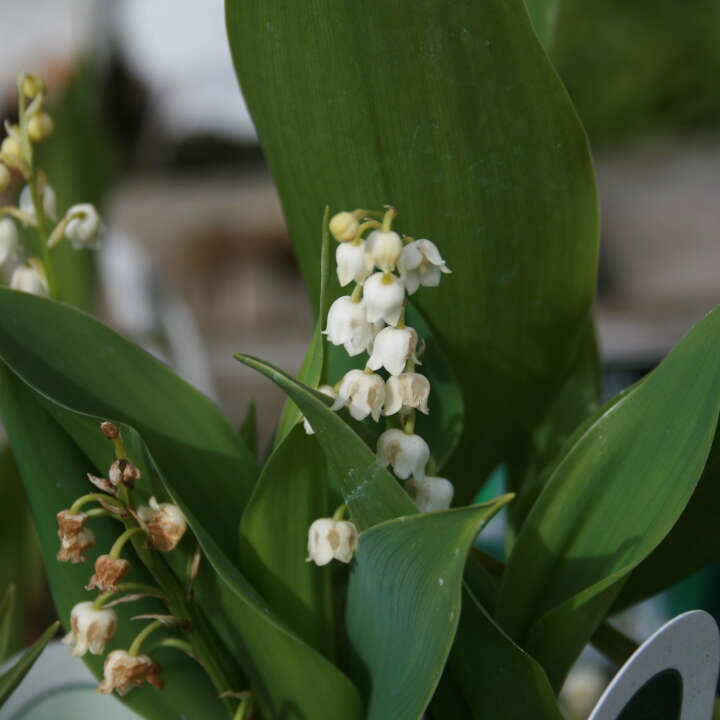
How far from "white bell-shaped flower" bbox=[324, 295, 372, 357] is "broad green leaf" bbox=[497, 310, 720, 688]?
6 centimetres

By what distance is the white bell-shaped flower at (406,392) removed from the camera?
0.19 metres

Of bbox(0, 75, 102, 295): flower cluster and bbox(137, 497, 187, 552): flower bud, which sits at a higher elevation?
bbox(0, 75, 102, 295): flower cluster

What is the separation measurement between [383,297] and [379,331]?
0.02 meters

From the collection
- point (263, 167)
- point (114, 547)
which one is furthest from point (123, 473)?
point (263, 167)

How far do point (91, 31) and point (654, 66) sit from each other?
4.71 ft

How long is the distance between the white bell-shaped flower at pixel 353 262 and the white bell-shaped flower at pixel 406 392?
0.02m

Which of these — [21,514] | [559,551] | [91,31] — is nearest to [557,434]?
[559,551]

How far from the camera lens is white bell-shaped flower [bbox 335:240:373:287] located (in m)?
0.18

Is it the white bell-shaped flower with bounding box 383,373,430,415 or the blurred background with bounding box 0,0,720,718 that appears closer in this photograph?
the white bell-shaped flower with bounding box 383,373,430,415

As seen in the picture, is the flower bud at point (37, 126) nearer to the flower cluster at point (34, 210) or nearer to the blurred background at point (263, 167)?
the flower cluster at point (34, 210)

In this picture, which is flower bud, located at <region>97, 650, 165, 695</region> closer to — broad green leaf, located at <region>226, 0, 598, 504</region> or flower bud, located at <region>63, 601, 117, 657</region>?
flower bud, located at <region>63, 601, 117, 657</region>

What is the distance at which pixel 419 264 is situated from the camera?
18 cm

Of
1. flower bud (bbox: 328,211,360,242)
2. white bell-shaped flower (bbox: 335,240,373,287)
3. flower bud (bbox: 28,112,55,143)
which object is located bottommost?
white bell-shaped flower (bbox: 335,240,373,287)

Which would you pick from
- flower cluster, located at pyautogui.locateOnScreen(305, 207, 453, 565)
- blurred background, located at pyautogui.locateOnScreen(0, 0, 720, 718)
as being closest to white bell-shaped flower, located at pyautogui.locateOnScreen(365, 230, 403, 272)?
flower cluster, located at pyautogui.locateOnScreen(305, 207, 453, 565)
